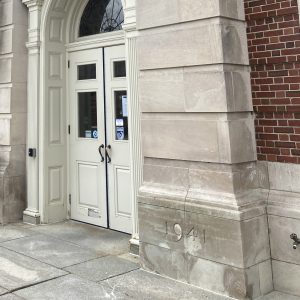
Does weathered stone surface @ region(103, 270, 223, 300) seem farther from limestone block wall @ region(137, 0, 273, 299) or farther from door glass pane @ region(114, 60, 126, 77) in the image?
door glass pane @ region(114, 60, 126, 77)

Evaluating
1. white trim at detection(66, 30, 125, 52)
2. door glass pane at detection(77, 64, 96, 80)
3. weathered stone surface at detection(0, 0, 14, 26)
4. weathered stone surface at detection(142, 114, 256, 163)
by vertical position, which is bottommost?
weathered stone surface at detection(142, 114, 256, 163)

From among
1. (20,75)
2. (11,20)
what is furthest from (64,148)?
(11,20)

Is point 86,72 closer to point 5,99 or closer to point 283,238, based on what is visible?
point 5,99

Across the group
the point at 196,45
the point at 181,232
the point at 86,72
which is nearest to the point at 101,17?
the point at 86,72

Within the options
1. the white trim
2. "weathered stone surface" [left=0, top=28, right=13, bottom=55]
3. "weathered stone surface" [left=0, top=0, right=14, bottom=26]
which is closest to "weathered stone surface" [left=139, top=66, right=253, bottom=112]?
the white trim

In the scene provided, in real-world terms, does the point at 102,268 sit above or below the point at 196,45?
below

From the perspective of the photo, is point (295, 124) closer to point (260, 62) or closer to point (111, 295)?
point (260, 62)

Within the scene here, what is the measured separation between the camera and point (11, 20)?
7.55 m

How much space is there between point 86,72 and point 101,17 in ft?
3.06

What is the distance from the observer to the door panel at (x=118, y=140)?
669 cm

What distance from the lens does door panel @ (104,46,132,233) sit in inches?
263

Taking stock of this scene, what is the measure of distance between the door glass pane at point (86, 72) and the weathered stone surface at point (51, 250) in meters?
2.69

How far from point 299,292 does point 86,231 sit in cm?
355

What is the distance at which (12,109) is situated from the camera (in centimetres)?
754
